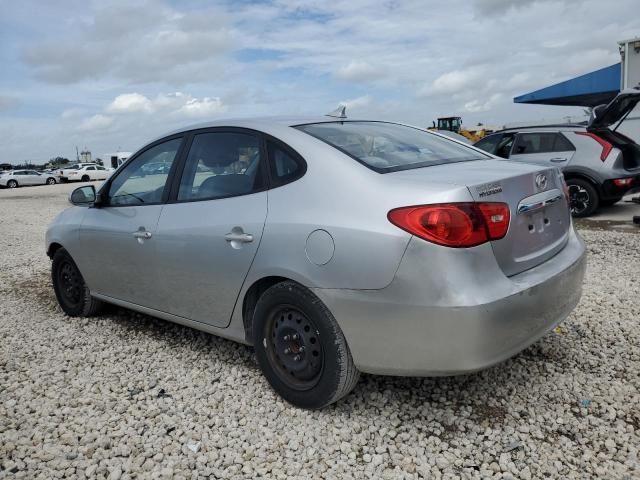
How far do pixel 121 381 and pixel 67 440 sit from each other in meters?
0.68

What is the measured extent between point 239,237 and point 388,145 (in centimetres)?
100

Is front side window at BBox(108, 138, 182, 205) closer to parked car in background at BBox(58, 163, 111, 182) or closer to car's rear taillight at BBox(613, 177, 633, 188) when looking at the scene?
car's rear taillight at BBox(613, 177, 633, 188)

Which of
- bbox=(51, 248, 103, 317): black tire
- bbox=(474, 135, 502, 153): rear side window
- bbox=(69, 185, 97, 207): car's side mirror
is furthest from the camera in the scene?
bbox=(474, 135, 502, 153): rear side window

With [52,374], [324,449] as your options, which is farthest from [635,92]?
[52,374]

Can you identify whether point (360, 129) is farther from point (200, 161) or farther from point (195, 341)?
point (195, 341)

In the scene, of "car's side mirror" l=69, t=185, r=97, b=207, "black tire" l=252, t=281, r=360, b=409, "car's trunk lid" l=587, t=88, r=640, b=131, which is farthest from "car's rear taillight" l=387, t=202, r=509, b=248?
"car's trunk lid" l=587, t=88, r=640, b=131

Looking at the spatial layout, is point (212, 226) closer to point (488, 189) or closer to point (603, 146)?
point (488, 189)

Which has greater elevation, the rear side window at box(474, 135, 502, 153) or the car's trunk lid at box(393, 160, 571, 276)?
the rear side window at box(474, 135, 502, 153)

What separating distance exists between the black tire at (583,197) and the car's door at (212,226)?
7.42 meters

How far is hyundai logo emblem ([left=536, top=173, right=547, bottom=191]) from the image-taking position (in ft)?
8.81

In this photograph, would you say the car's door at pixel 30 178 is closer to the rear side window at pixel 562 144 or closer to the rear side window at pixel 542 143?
the rear side window at pixel 542 143

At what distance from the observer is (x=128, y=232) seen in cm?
373

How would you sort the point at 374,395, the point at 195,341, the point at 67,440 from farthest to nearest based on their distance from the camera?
the point at 195,341 < the point at 374,395 < the point at 67,440

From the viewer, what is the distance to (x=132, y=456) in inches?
102
